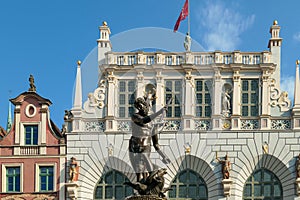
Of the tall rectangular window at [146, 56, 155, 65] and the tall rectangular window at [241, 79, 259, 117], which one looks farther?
the tall rectangular window at [146, 56, 155, 65]

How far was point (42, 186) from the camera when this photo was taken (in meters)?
44.2

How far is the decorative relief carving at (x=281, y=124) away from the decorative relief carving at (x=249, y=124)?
2.96 ft


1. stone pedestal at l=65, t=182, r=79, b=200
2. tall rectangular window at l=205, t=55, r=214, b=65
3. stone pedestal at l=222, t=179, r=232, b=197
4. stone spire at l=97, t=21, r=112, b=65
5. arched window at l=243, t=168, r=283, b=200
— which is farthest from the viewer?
stone spire at l=97, t=21, r=112, b=65

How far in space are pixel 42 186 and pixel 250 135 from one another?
11372 millimetres

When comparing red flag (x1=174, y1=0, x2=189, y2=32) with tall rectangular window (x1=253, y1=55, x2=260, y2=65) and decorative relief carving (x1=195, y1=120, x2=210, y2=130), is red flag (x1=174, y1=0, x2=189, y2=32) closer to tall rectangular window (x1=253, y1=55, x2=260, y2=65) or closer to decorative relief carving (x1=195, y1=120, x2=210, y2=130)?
tall rectangular window (x1=253, y1=55, x2=260, y2=65)

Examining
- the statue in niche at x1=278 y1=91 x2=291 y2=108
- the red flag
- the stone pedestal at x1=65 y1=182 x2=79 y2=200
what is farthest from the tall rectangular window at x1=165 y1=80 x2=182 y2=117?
the stone pedestal at x1=65 y1=182 x2=79 y2=200

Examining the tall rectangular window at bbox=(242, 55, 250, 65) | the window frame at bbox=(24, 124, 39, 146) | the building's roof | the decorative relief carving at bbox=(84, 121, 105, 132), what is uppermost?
the tall rectangular window at bbox=(242, 55, 250, 65)

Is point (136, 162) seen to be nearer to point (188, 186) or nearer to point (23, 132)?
point (188, 186)

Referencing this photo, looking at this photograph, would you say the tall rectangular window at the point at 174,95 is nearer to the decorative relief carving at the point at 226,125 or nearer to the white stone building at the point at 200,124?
the white stone building at the point at 200,124

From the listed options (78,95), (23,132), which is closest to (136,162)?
(78,95)

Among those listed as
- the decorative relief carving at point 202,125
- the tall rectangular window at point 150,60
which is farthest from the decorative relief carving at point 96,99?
the decorative relief carving at point 202,125

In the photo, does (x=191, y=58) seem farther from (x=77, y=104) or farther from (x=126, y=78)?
(x=77, y=104)

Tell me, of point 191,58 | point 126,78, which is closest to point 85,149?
point 126,78

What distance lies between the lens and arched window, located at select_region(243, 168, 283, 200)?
4359 cm
